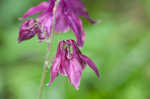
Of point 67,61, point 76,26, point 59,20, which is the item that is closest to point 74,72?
point 67,61

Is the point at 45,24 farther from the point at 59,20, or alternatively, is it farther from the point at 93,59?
the point at 93,59

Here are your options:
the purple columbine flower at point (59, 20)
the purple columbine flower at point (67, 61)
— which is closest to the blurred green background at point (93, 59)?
the purple columbine flower at point (59, 20)

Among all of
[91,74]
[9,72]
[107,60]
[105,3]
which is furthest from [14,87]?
[105,3]

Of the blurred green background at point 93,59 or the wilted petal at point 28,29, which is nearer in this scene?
the wilted petal at point 28,29

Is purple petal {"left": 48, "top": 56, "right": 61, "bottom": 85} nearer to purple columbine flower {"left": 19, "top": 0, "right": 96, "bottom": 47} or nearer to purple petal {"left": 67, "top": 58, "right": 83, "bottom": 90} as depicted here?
purple petal {"left": 67, "top": 58, "right": 83, "bottom": 90}

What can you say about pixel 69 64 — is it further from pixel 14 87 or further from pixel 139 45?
pixel 139 45

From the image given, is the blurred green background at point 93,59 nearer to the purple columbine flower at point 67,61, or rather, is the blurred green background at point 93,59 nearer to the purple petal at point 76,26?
the purple petal at point 76,26

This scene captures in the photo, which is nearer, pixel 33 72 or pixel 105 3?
pixel 33 72

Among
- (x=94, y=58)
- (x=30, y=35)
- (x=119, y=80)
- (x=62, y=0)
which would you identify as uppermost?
(x=62, y=0)
